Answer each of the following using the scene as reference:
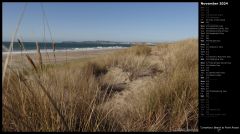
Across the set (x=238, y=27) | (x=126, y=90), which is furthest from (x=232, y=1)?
(x=126, y=90)

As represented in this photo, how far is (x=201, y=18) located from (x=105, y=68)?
348 centimetres

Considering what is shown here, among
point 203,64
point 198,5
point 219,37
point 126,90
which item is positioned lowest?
point 126,90

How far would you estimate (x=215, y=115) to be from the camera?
4.55 feet

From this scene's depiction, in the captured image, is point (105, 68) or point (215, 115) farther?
point (105, 68)

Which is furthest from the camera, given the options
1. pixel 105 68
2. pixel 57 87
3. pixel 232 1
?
pixel 105 68

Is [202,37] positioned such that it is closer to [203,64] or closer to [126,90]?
[203,64]

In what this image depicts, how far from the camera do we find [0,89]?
4.50 ft

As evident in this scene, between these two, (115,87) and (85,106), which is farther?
(115,87)

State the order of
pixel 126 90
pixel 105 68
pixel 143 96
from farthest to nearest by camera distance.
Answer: pixel 105 68 < pixel 126 90 < pixel 143 96

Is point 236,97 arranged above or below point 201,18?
below

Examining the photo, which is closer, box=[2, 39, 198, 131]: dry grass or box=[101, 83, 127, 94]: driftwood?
box=[2, 39, 198, 131]: dry grass

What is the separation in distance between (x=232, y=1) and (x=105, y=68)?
140 inches

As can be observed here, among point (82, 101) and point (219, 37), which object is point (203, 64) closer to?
point (219, 37)

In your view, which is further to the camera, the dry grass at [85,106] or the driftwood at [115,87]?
the driftwood at [115,87]
